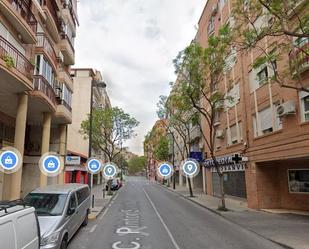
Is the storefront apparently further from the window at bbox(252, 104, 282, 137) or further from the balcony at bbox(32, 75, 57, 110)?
the balcony at bbox(32, 75, 57, 110)

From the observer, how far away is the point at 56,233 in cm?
809

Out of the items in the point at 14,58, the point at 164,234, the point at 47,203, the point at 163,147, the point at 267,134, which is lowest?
the point at 164,234

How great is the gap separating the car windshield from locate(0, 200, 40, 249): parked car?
3.38 meters

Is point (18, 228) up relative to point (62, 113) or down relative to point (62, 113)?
down

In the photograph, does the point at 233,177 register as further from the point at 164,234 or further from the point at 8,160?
the point at 8,160

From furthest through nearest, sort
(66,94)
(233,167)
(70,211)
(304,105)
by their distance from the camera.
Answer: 1. (66,94)
2. (233,167)
3. (304,105)
4. (70,211)

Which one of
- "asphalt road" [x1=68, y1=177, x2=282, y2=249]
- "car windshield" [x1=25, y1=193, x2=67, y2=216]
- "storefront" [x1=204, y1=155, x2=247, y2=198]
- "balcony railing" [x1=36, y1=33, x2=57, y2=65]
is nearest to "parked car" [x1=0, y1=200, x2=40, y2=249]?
"car windshield" [x1=25, y1=193, x2=67, y2=216]

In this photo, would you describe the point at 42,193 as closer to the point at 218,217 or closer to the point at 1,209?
the point at 1,209

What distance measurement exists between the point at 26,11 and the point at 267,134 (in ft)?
48.5

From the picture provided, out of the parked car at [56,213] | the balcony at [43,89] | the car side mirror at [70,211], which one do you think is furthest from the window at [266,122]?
the balcony at [43,89]

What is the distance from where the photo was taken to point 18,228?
5.01m

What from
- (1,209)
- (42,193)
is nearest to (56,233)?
(42,193)

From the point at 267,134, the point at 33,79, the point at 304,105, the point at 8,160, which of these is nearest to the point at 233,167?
the point at 267,134

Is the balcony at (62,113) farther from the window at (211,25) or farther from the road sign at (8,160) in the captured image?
the window at (211,25)
